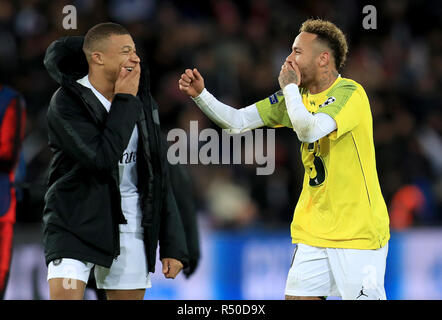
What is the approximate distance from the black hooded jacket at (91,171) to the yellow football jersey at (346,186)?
0.81m

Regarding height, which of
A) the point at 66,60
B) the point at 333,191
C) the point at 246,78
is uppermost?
the point at 246,78

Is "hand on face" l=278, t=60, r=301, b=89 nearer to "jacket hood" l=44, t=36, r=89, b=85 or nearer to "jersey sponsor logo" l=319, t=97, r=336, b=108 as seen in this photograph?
"jersey sponsor logo" l=319, t=97, r=336, b=108

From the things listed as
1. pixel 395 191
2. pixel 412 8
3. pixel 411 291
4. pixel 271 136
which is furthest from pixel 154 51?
pixel 412 8

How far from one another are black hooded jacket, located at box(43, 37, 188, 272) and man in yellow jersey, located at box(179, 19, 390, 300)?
500 mm

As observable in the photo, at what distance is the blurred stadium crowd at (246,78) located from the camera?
8305 millimetres

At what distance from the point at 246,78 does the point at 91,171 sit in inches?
217

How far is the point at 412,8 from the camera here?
1215 cm

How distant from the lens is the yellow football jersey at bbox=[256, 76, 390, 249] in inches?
165

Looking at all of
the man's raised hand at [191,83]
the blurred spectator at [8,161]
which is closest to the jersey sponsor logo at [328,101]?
the man's raised hand at [191,83]

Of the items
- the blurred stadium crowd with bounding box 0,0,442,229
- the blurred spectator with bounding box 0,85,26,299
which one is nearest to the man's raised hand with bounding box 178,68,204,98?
the blurred spectator with bounding box 0,85,26,299

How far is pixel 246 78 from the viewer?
9.40 metres

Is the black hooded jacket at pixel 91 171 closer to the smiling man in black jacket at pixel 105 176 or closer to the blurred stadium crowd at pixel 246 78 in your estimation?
the smiling man in black jacket at pixel 105 176

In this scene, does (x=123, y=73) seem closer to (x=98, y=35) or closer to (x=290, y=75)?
(x=98, y=35)

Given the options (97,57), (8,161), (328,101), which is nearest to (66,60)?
(97,57)
